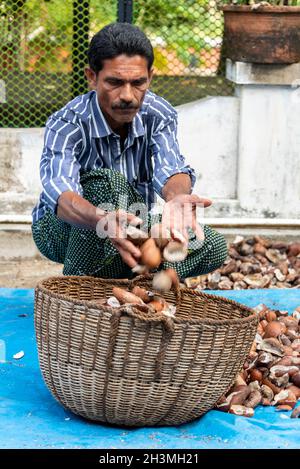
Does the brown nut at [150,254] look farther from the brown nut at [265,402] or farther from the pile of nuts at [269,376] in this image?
the brown nut at [265,402]

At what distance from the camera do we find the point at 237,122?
6246 millimetres

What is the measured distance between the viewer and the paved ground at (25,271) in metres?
5.75

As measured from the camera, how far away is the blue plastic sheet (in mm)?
3180

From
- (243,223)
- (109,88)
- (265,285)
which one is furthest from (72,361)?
(243,223)

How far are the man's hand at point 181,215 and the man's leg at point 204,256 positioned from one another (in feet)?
2.62

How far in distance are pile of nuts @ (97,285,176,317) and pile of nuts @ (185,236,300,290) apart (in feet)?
6.55

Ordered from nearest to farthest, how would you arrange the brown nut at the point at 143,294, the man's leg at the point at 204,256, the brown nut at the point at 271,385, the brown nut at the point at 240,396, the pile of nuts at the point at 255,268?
the brown nut at the point at 143,294 → the brown nut at the point at 240,396 → the brown nut at the point at 271,385 → the man's leg at the point at 204,256 → the pile of nuts at the point at 255,268

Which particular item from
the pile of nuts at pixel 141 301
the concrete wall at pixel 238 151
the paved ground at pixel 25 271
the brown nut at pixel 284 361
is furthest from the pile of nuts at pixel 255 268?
the pile of nuts at pixel 141 301

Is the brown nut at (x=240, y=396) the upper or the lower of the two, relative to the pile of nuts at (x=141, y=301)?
lower

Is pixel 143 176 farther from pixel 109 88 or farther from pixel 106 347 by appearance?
pixel 106 347

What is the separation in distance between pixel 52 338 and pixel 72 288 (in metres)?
0.43

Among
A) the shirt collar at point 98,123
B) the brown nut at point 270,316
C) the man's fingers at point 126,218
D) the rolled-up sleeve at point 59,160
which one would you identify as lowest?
the brown nut at point 270,316

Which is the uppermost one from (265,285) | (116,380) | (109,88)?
(109,88)

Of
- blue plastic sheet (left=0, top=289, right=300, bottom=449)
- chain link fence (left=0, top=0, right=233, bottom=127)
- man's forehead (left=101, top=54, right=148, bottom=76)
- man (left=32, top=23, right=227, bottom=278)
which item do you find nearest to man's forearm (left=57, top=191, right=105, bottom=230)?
man (left=32, top=23, right=227, bottom=278)
